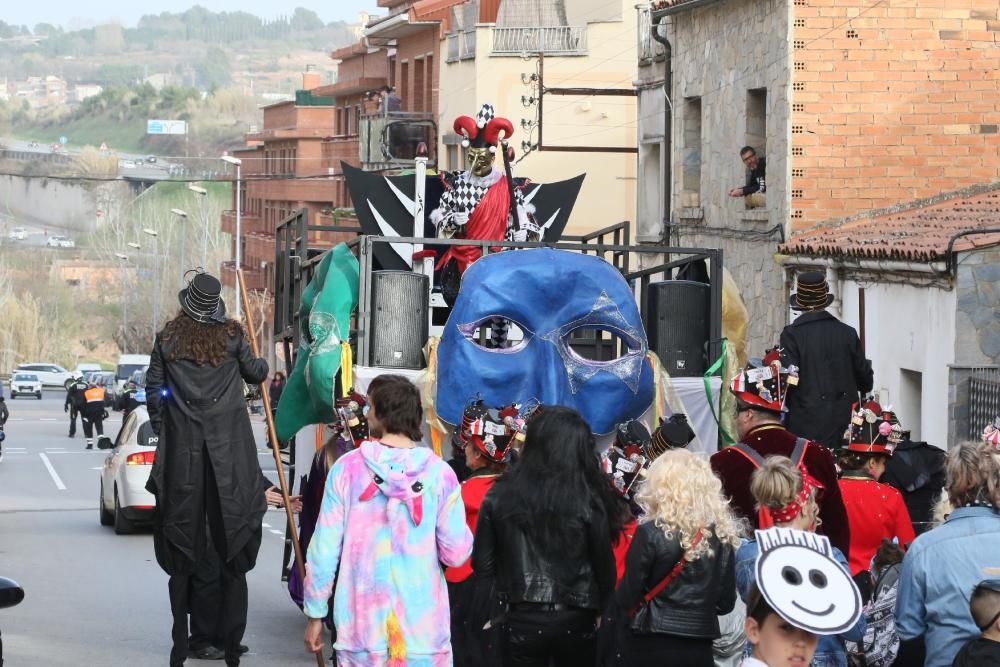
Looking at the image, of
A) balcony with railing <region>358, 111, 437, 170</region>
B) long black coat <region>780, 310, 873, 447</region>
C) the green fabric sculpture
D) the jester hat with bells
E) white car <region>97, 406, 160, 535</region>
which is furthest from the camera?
balcony with railing <region>358, 111, 437, 170</region>

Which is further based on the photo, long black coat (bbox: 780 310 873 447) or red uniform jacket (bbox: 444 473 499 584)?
long black coat (bbox: 780 310 873 447)

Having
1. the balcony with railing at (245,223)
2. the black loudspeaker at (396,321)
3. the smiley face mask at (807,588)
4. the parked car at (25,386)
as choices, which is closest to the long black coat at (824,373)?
the black loudspeaker at (396,321)

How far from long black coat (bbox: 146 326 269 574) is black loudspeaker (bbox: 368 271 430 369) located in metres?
1.69

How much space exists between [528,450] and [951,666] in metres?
1.70

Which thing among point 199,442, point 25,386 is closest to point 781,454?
point 199,442

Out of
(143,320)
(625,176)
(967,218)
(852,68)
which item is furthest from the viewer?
(143,320)

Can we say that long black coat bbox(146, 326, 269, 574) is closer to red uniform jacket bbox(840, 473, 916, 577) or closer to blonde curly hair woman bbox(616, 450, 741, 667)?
red uniform jacket bbox(840, 473, 916, 577)

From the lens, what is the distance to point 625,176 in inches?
1700

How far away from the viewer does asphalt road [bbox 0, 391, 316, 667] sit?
35.1 ft

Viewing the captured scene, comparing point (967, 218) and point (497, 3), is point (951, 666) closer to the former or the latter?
point (967, 218)

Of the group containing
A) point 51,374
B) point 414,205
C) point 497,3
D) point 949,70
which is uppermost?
point 497,3

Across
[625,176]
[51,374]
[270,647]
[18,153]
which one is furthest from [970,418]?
[18,153]

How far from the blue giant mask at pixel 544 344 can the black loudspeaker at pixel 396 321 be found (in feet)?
2.34

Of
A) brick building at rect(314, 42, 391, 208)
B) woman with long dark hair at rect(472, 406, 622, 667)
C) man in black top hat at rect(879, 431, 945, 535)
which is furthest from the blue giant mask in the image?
brick building at rect(314, 42, 391, 208)
